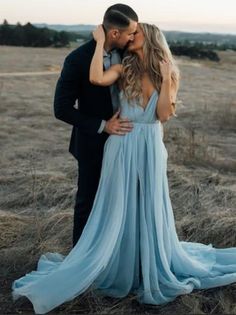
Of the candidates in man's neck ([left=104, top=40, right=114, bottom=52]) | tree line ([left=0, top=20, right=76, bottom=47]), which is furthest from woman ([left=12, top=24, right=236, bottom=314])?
tree line ([left=0, top=20, right=76, bottom=47])

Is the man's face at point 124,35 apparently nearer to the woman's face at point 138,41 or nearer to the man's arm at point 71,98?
the woman's face at point 138,41

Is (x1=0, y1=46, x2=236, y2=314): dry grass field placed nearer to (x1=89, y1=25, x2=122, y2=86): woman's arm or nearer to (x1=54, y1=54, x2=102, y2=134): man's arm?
(x1=54, y1=54, x2=102, y2=134): man's arm

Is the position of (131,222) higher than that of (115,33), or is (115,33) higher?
(115,33)

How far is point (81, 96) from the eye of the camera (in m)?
3.49

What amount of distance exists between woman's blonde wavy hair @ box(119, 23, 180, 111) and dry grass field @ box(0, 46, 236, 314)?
4.05ft

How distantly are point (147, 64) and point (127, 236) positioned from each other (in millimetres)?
1012

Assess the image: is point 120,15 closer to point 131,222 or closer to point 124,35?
point 124,35

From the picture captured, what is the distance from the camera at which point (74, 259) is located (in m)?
3.63

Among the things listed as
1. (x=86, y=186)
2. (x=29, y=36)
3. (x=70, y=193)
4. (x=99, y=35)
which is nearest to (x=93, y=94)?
(x=99, y=35)

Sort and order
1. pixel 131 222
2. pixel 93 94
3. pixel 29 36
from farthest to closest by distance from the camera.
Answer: pixel 29 36
pixel 131 222
pixel 93 94

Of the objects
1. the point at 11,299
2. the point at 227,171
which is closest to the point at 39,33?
the point at 227,171

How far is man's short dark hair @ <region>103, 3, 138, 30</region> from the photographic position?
3.20 m

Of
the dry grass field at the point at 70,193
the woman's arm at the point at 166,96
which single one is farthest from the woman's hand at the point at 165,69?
the dry grass field at the point at 70,193

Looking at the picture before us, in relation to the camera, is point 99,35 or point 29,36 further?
point 29,36
